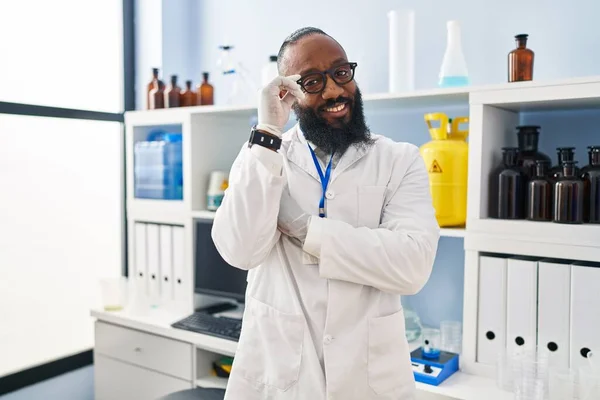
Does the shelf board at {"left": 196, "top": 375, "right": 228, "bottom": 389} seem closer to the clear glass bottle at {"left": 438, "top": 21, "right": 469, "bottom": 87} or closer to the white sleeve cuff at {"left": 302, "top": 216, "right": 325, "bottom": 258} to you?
the white sleeve cuff at {"left": 302, "top": 216, "right": 325, "bottom": 258}

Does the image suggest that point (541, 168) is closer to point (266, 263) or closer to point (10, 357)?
point (266, 263)

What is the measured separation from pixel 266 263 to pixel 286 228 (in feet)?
0.44

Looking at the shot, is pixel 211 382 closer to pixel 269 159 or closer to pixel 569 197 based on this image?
pixel 269 159

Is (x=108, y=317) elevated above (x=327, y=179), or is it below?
below

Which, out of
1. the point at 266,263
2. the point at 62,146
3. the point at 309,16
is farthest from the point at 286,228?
the point at 62,146

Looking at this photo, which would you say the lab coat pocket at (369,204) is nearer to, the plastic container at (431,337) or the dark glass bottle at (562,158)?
the dark glass bottle at (562,158)

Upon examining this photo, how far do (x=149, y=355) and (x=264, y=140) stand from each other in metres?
1.50

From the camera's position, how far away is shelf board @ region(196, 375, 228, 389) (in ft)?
7.47

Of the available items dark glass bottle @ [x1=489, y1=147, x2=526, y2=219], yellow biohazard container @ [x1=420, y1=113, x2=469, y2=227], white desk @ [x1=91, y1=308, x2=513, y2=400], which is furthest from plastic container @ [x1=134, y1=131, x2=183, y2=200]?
dark glass bottle @ [x1=489, y1=147, x2=526, y2=219]

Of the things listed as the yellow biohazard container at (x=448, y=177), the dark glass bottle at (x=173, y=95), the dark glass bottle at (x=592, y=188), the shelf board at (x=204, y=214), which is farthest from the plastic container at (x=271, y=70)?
the dark glass bottle at (x=592, y=188)

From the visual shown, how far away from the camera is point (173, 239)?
103 inches

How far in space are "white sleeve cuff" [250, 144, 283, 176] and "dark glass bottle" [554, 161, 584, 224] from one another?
0.87 metres

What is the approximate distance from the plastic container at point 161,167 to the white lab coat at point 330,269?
1.33 meters

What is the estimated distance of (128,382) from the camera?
8.33 ft
